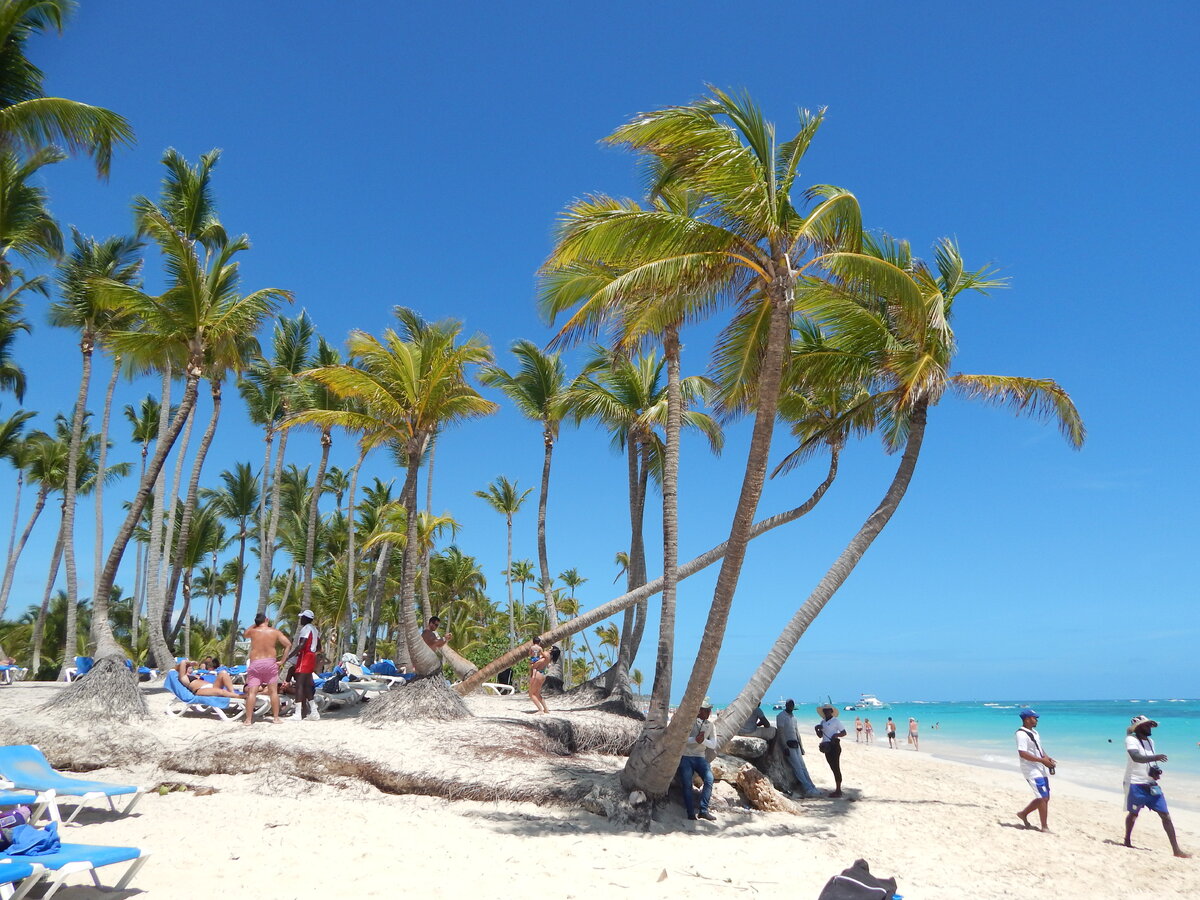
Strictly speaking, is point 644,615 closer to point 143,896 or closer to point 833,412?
point 833,412

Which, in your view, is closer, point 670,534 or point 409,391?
point 670,534

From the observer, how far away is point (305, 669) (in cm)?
1134

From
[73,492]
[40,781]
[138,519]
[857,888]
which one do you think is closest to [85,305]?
[73,492]

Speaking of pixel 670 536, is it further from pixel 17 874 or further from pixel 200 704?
pixel 17 874

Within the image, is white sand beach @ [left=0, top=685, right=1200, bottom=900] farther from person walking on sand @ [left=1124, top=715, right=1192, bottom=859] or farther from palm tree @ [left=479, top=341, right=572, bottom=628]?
palm tree @ [left=479, top=341, right=572, bottom=628]

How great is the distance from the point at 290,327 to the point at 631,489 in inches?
499

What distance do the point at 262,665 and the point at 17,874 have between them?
6.47 m

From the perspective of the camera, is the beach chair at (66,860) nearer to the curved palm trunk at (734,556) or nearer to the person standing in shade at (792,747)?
the curved palm trunk at (734,556)

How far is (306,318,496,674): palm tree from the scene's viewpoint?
43.3 ft

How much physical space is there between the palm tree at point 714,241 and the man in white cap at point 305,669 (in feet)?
17.6

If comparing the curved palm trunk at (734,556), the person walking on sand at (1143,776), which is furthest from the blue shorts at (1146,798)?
the curved palm trunk at (734,556)

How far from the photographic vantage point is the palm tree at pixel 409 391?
13.2m

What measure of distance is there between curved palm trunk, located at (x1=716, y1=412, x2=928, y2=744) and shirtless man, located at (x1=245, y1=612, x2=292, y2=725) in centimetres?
613

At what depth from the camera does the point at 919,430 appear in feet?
39.3
